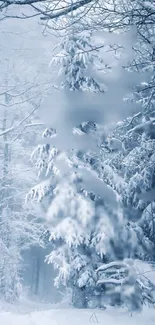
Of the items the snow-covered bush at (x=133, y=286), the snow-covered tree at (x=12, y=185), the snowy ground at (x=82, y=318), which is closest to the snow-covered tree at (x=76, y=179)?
the snowy ground at (x=82, y=318)

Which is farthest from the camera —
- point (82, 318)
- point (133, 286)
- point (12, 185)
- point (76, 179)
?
point (12, 185)

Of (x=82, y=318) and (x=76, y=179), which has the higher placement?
(x=76, y=179)

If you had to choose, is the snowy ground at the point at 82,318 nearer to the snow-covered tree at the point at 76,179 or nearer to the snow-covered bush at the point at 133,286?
the snow-covered bush at the point at 133,286

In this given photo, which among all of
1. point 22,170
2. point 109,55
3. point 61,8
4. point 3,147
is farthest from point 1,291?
point 61,8

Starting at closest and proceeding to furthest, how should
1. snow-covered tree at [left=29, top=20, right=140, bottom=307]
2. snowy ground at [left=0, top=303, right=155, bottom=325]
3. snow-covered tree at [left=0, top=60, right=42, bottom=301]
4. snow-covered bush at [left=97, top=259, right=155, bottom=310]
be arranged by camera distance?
1. snow-covered bush at [left=97, top=259, right=155, bottom=310]
2. snowy ground at [left=0, top=303, right=155, bottom=325]
3. snow-covered tree at [left=29, top=20, right=140, bottom=307]
4. snow-covered tree at [left=0, top=60, right=42, bottom=301]

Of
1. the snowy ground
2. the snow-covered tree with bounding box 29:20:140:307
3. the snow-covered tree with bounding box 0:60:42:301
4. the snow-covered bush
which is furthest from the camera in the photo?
the snow-covered tree with bounding box 0:60:42:301

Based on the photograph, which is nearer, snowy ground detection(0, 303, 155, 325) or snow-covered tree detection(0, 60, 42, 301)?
snowy ground detection(0, 303, 155, 325)

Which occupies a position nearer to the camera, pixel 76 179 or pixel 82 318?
pixel 82 318

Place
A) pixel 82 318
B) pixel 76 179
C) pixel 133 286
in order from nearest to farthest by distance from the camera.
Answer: pixel 133 286
pixel 82 318
pixel 76 179

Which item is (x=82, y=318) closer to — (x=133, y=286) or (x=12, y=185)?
(x=133, y=286)

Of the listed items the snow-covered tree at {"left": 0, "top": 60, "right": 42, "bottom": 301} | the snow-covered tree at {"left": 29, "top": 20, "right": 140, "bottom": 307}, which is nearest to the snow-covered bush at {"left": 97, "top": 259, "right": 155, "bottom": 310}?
the snow-covered tree at {"left": 29, "top": 20, "right": 140, "bottom": 307}

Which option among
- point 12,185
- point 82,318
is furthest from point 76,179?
point 12,185

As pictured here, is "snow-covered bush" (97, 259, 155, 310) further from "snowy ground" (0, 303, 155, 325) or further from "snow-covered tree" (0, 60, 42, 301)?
"snow-covered tree" (0, 60, 42, 301)

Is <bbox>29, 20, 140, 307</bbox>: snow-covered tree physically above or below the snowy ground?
above
